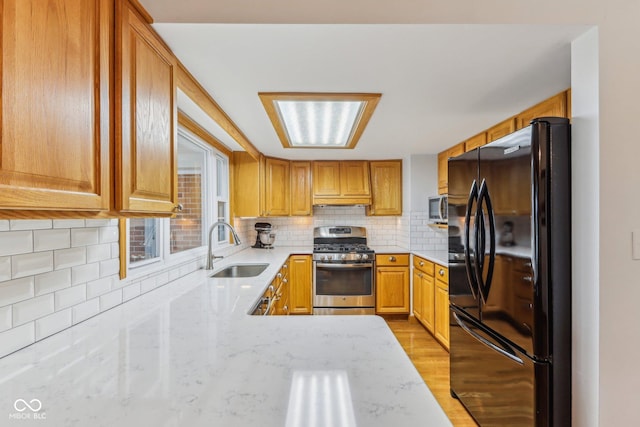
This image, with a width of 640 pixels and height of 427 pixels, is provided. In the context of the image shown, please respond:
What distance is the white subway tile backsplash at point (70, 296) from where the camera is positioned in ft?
3.81

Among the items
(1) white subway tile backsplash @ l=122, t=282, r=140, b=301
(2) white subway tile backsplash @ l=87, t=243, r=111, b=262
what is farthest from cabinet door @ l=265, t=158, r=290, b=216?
(2) white subway tile backsplash @ l=87, t=243, r=111, b=262

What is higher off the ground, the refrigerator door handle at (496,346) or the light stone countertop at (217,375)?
the light stone countertop at (217,375)

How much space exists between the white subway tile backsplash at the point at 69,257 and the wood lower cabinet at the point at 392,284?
10.6 feet

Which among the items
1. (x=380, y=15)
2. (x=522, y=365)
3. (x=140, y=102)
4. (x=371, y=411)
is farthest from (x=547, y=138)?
(x=140, y=102)

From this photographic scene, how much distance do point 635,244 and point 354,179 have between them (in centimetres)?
316

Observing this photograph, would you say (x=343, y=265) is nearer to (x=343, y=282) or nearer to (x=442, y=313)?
(x=343, y=282)

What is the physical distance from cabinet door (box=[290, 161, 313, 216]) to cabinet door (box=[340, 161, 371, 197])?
471mm

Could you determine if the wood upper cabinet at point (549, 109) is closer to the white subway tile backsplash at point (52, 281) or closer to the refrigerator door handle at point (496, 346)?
the refrigerator door handle at point (496, 346)

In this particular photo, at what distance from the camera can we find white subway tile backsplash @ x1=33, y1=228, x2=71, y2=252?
1070 millimetres

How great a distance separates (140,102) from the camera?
1132mm

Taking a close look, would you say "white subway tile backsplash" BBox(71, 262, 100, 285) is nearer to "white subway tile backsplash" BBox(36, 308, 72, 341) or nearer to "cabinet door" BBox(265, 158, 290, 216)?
"white subway tile backsplash" BBox(36, 308, 72, 341)

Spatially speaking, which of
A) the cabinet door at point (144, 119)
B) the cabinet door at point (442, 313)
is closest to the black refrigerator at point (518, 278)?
the cabinet door at point (442, 313)

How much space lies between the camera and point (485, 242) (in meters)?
1.80

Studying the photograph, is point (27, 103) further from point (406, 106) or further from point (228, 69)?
point (406, 106)
